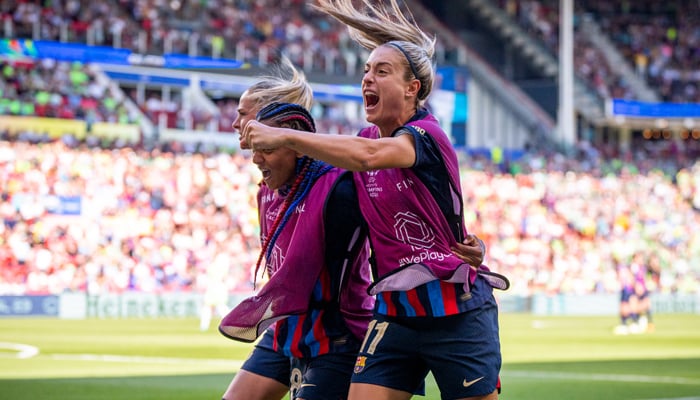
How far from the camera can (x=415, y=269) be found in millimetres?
4906

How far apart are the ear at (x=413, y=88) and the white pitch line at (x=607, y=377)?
10263mm

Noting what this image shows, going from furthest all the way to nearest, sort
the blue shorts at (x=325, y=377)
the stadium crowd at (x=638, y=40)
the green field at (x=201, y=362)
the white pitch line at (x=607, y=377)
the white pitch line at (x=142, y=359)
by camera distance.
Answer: the stadium crowd at (x=638, y=40) < the white pitch line at (x=142, y=359) < the white pitch line at (x=607, y=377) < the green field at (x=201, y=362) < the blue shorts at (x=325, y=377)

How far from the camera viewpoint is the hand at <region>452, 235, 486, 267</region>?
16.4 ft

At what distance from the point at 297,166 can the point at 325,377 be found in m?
0.97

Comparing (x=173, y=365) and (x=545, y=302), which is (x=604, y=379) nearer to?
(x=173, y=365)

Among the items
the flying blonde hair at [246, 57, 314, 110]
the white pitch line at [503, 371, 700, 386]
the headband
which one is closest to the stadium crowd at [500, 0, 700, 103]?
the white pitch line at [503, 371, 700, 386]

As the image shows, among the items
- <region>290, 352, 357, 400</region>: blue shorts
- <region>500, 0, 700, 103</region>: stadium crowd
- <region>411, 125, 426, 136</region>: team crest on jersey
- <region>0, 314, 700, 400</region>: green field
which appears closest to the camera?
<region>411, 125, 426, 136</region>: team crest on jersey

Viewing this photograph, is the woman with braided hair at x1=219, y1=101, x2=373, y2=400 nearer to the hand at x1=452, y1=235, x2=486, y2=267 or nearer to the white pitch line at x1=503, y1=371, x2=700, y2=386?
the hand at x1=452, y1=235, x2=486, y2=267

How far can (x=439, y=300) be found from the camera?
4.92 metres

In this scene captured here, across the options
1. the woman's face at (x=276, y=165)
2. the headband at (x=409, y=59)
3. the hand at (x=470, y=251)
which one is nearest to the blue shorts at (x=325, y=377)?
the hand at (x=470, y=251)

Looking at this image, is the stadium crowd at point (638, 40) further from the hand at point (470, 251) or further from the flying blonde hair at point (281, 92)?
the hand at point (470, 251)

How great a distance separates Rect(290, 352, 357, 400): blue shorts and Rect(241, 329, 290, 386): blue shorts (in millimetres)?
149

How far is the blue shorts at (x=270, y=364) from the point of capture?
5.38m

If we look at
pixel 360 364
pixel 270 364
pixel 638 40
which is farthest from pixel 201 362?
pixel 638 40
